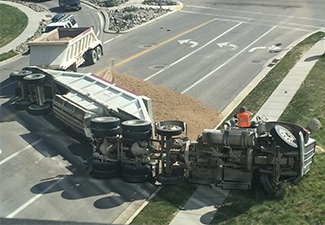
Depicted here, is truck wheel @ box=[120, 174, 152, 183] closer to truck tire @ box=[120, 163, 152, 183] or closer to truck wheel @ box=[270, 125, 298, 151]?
truck tire @ box=[120, 163, 152, 183]

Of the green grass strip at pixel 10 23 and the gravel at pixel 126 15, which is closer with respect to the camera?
the green grass strip at pixel 10 23

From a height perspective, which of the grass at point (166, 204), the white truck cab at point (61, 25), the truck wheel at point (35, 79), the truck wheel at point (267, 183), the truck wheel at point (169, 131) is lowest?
the grass at point (166, 204)

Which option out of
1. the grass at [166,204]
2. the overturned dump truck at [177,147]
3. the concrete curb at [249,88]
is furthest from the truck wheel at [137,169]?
the concrete curb at [249,88]

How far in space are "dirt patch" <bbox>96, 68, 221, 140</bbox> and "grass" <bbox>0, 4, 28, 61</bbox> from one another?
11.3m

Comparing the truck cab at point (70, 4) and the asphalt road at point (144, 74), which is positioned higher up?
the truck cab at point (70, 4)

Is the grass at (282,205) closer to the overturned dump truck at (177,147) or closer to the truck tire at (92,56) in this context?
the overturned dump truck at (177,147)

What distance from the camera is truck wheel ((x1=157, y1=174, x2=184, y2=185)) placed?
15.3m

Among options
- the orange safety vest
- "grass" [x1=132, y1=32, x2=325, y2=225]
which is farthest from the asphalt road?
the orange safety vest

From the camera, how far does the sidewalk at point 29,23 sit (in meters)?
34.9

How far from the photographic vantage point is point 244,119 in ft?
50.7

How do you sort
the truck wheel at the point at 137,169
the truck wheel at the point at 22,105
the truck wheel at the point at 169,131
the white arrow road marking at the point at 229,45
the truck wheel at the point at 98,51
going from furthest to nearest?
the white arrow road marking at the point at 229,45, the truck wheel at the point at 98,51, the truck wheel at the point at 22,105, the truck wheel at the point at 137,169, the truck wheel at the point at 169,131

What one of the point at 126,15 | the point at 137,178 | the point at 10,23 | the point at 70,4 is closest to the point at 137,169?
the point at 137,178

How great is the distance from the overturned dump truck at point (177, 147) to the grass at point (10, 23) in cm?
1723

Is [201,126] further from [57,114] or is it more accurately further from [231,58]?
[231,58]
